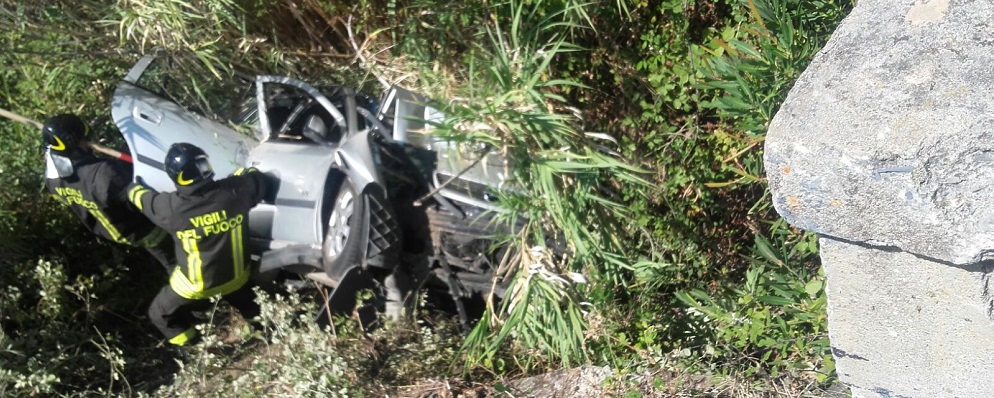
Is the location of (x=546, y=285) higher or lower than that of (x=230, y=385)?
higher

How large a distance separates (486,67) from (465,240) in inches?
38.2

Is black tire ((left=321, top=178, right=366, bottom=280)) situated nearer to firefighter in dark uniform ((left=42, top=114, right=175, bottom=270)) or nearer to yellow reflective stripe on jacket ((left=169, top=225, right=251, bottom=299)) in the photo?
yellow reflective stripe on jacket ((left=169, top=225, right=251, bottom=299))

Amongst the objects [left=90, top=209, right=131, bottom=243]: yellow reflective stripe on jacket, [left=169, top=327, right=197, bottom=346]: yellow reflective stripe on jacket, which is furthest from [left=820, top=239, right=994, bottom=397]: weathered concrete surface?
[left=90, top=209, right=131, bottom=243]: yellow reflective stripe on jacket

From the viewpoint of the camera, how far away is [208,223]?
4.70m

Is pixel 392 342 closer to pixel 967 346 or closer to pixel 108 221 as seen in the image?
pixel 108 221

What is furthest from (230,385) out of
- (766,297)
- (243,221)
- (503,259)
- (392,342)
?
(766,297)

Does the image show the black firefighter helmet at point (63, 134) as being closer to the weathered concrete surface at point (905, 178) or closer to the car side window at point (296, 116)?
the car side window at point (296, 116)

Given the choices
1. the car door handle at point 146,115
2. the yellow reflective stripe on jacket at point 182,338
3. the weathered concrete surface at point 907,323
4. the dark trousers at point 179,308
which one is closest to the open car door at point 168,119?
the car door handle at point 146,115

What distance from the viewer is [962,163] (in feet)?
5.00

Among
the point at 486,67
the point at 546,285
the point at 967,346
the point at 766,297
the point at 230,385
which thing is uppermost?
the point at 486,67

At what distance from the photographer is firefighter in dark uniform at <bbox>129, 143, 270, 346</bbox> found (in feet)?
15.1

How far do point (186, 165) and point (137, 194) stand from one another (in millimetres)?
471

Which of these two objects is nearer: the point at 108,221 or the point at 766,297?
the point at 766,297

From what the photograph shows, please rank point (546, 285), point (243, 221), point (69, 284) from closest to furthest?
point (546, 285)
point (243, 221)
point (69, 284)
